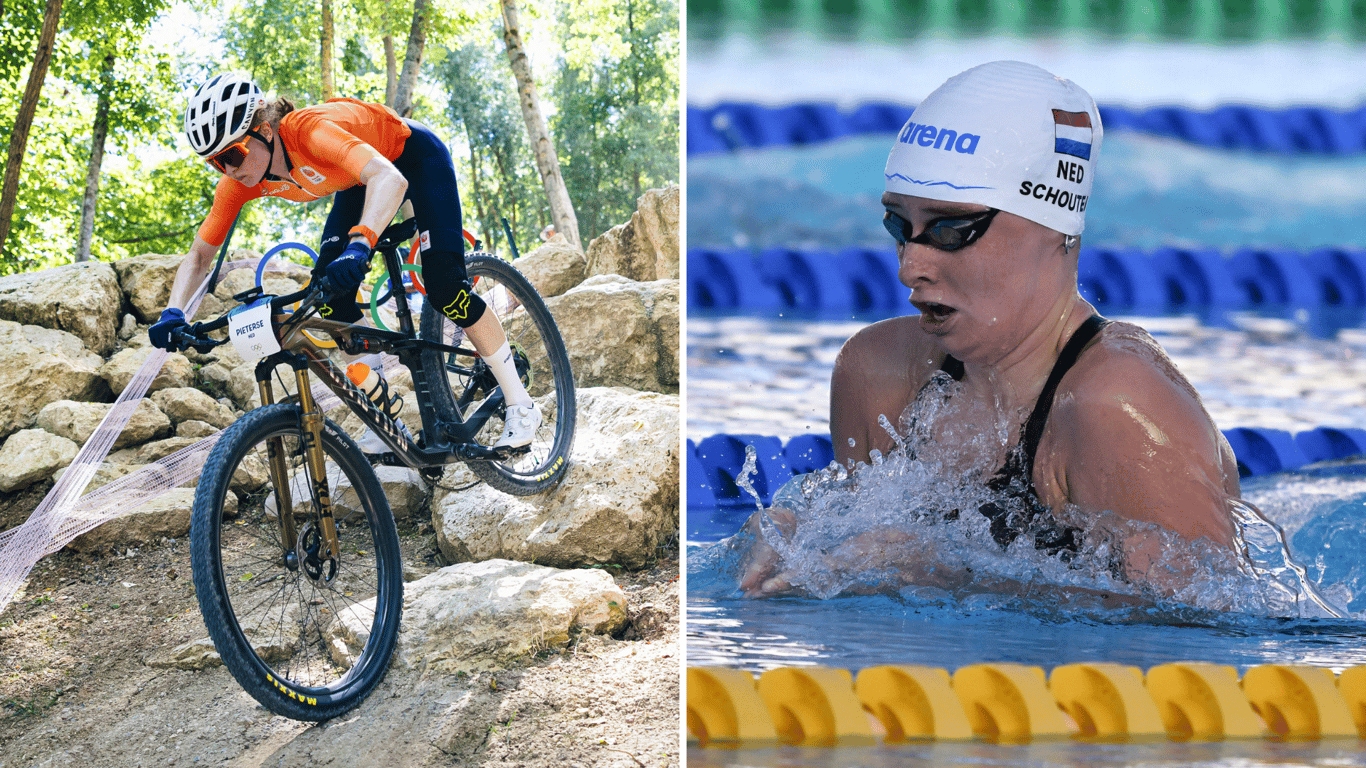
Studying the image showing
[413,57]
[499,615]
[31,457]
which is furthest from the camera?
[413,57]

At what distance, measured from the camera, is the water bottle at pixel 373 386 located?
108 inches

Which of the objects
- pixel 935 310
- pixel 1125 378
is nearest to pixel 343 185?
pixel 935 310

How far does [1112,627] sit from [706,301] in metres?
4.05

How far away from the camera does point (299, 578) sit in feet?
8.05

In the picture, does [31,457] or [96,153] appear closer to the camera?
[31,457]

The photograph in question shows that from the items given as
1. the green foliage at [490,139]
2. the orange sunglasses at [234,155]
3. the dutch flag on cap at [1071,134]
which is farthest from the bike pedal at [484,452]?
the green foliage at [490,139]

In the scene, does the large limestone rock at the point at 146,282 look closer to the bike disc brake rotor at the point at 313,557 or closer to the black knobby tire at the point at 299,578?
the black knobby tire at the point at 299,578

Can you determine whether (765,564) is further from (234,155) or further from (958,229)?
(234,155)

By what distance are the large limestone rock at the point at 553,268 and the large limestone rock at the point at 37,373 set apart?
197cm

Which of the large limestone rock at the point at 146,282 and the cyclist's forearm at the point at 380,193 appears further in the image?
the large limestone rock at the point at 146,282

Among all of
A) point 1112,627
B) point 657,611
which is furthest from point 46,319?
point 1112,627

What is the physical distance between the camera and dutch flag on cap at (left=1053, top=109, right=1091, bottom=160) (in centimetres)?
203

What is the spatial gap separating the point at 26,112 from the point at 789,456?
3.73 meters

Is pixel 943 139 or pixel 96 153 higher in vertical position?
pixel 96 153
